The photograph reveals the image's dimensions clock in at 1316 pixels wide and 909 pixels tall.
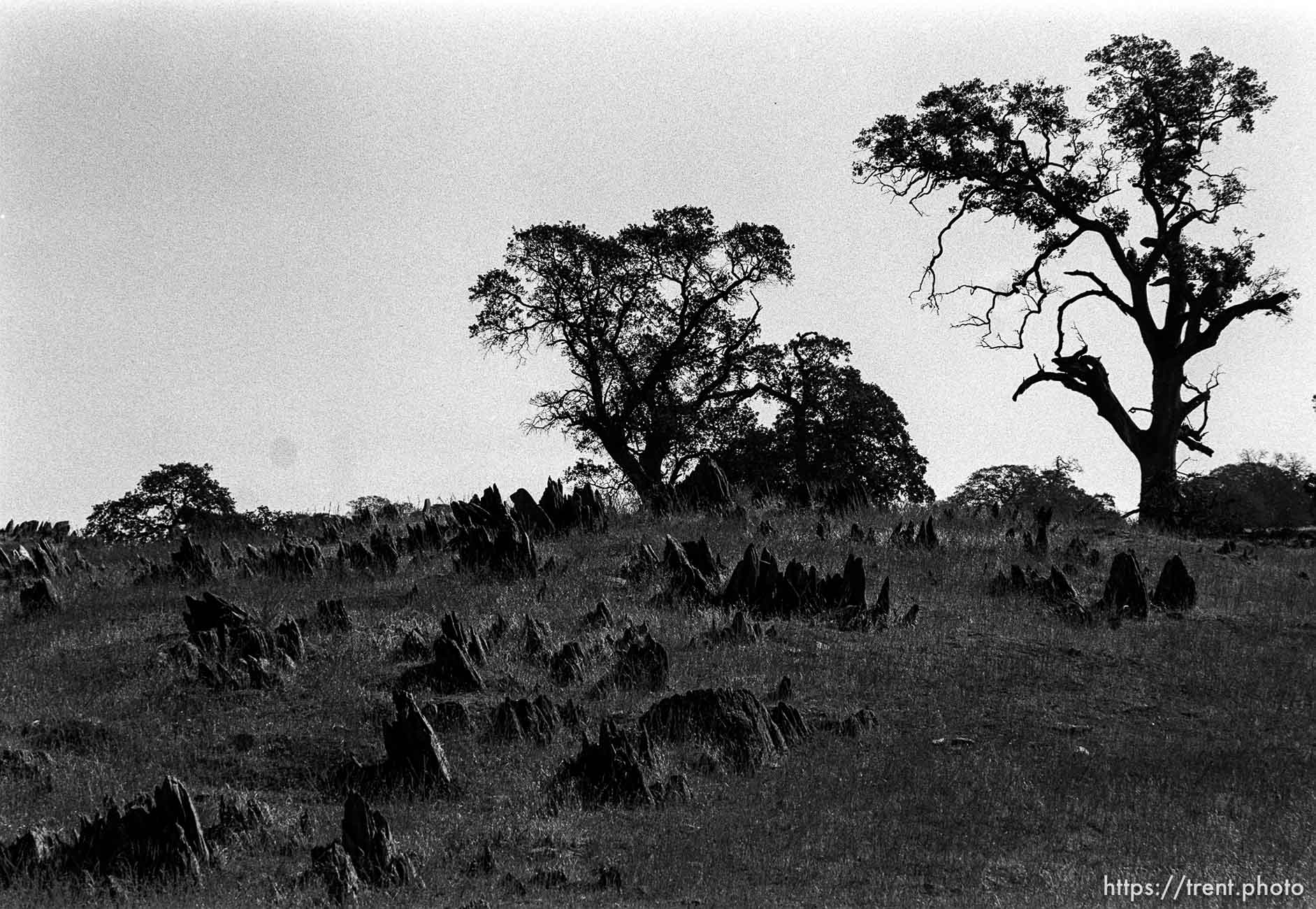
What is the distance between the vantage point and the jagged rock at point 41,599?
66.2 ft

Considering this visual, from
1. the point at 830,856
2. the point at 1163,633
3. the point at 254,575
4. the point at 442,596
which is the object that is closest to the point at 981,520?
the point at 1163,633


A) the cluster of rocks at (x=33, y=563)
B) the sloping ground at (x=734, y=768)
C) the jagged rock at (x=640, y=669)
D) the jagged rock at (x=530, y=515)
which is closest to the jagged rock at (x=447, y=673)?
the sloping ground at (x=734, y=768)

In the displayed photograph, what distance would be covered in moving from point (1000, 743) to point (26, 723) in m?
11.3

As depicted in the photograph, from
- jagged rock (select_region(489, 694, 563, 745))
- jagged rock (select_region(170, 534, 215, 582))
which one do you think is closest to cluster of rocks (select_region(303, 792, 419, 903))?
jagged rock (select_region(489, 694, 563, 745))

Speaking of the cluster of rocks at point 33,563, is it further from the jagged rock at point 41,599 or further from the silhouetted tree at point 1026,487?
the silhouetted tree at point 1026,487

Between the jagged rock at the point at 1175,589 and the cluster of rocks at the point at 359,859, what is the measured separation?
14.9 meters

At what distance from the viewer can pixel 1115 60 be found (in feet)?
117

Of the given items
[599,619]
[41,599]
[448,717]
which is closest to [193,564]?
[41,599]

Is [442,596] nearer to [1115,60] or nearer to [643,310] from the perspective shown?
[643,310]

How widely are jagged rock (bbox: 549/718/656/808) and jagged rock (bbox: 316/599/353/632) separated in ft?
19.1

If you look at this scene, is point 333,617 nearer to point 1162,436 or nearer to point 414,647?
point 414,647

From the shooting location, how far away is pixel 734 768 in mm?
13445

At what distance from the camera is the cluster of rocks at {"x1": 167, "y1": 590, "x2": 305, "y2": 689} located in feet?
52.5

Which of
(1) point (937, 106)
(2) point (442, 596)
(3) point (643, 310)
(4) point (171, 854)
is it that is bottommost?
(4) point (171, 854)
